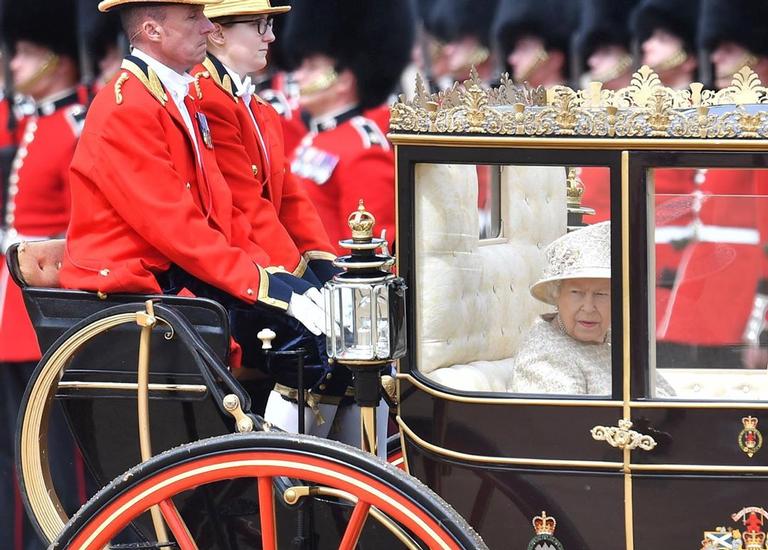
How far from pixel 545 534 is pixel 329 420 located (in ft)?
2.57

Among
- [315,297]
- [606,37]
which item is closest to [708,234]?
[315,297]

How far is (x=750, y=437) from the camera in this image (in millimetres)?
2971

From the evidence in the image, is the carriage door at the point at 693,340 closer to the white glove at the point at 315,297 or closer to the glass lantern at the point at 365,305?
the glass lantern at the point at 365,305

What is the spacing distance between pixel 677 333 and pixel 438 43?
106 inches

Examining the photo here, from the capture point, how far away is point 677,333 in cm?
312

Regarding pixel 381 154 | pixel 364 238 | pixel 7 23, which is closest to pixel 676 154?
pixel 364 238

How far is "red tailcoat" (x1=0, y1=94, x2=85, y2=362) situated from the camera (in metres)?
4.64

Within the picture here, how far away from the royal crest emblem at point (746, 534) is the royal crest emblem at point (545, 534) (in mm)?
292

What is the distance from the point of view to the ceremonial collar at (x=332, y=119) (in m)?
5.31

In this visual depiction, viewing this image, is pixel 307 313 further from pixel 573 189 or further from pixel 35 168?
pixel 35 168

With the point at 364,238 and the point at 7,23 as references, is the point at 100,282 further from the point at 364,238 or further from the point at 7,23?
the point at 7,23

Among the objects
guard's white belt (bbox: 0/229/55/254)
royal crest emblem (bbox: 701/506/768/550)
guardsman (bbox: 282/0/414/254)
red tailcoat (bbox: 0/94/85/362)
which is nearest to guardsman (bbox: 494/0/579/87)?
guardsman (bbox: 282/0/414/254)

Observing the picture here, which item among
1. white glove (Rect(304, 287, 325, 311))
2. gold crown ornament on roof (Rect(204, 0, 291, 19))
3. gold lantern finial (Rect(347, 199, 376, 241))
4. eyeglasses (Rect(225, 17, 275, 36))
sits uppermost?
gold crown ornament on roof (Rect(204, 0, 291, 19))

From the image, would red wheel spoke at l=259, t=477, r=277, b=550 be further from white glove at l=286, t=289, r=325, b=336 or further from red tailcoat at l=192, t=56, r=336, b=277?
red tailcoat at l=192, t=56, r=336, b=277
